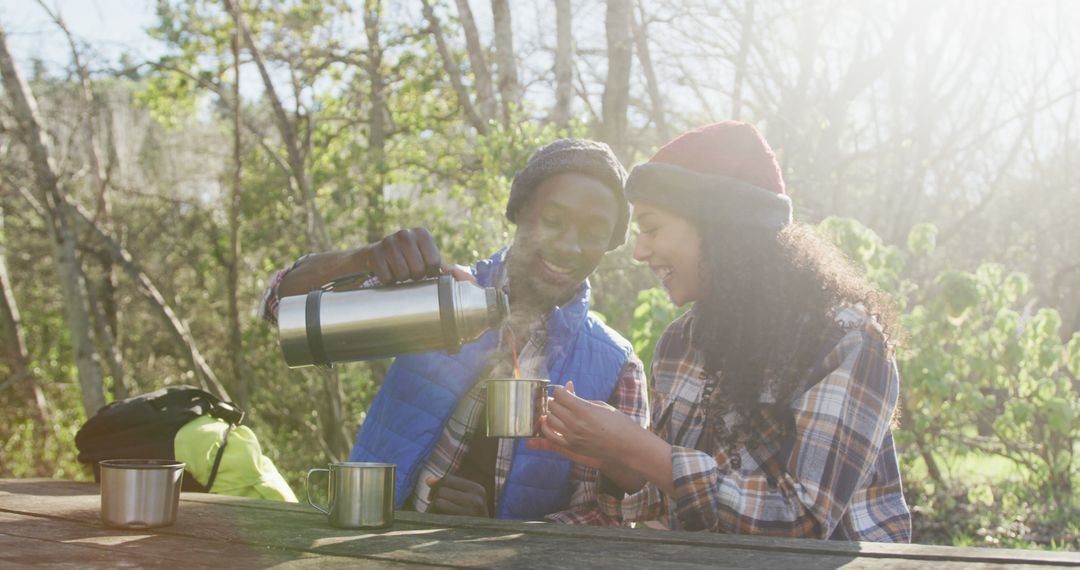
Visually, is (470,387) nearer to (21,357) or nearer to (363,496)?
(363,496)

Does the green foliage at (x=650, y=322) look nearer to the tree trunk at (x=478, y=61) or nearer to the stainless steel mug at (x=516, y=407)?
the stainless steel mug at (x=516, y=407)

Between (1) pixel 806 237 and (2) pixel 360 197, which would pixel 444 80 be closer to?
(2) pixel 360 197

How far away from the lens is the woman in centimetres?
202

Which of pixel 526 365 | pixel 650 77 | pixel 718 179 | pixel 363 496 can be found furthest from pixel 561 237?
pixel 650 77

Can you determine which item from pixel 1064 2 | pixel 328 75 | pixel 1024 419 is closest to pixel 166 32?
pixel 328 75

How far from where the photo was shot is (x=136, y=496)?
1918 mm

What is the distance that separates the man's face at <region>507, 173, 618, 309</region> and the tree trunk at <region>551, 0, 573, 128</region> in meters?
4.66

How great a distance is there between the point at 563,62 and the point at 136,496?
632 cm

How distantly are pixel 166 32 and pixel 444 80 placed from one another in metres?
3.08

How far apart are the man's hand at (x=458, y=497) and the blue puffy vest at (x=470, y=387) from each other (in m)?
0.10

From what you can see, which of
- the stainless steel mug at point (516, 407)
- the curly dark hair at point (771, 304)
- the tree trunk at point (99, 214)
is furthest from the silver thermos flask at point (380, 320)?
the tree trunk at point (99, 214)

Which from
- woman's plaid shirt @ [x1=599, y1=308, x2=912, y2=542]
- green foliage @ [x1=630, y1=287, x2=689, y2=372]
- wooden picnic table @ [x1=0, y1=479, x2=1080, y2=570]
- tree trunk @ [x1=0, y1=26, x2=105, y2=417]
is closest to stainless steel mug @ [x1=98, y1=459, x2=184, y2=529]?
wooden picnic table @ [x1=0, y1=479, x2=1080, y2=570]

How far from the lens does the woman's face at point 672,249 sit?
7.85ft

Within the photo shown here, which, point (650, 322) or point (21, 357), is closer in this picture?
point (650, 322)
